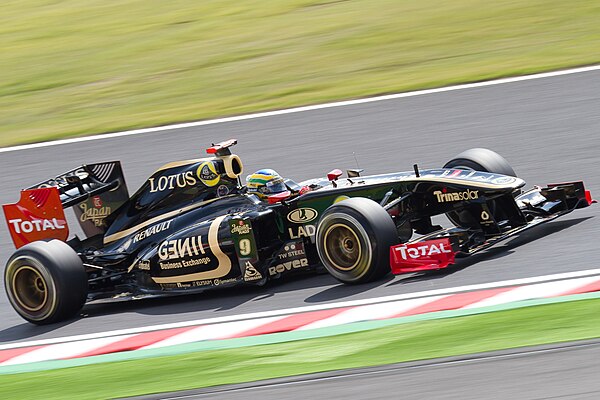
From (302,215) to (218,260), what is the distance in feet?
2.60

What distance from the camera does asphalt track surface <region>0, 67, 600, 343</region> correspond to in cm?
774

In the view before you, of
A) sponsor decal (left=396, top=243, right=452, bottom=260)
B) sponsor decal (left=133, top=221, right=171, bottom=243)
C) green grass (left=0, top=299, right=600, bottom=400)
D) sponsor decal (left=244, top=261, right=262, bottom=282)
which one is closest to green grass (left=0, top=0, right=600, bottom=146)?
sponsor decal (left=133, top=221, right=171, bottom=243)

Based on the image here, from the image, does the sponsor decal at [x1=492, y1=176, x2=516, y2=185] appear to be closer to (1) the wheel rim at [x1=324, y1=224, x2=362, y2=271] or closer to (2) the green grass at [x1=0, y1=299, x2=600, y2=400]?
(1) the wheel rim at [x1=324, y1=224, x2=362, y2=271]

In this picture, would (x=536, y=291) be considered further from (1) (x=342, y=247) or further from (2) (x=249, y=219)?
(2) (x=249, y=219)

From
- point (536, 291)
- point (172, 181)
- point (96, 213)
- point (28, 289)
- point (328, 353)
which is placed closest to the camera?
point (328, 353)

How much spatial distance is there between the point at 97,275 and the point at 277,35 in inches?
428

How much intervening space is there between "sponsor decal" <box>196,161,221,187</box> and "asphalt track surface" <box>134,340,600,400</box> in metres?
3.04

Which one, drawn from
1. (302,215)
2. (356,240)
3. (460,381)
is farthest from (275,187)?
(460,381)

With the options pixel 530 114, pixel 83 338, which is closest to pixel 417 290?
pixel 83 338

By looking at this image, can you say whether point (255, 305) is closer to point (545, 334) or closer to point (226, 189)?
point (226, 189)

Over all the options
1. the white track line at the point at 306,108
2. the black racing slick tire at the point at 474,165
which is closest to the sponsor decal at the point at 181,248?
the black racing slick tire at the point at 474,165

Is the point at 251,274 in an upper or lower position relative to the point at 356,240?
lower

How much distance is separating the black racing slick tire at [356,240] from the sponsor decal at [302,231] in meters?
0.44

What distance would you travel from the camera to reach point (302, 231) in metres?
8.16
